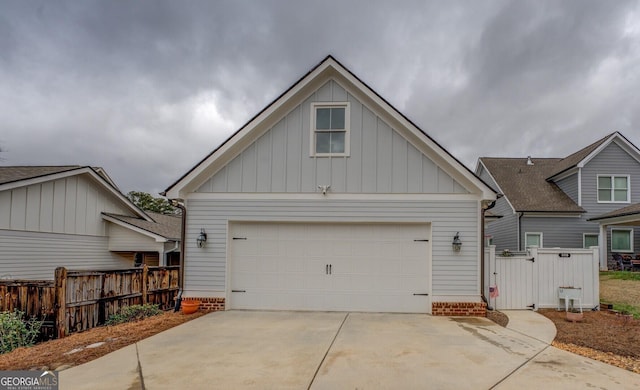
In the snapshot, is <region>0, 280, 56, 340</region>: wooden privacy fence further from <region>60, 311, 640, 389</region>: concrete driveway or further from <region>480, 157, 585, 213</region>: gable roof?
<region>480, 157, 585, 213</region>: gable roof

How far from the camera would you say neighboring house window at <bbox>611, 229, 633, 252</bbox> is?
706 inches

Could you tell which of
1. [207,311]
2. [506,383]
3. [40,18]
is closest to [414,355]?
[506,383]

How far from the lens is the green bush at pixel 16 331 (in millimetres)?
6465

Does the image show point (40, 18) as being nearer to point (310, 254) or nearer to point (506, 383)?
point (310, 254)

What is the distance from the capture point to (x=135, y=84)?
655 inches

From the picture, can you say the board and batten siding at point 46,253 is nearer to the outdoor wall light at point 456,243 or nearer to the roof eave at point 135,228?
the roof eave at point 135,228

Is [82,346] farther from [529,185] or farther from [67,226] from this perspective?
[529,185]

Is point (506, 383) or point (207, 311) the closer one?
point (506, 383)

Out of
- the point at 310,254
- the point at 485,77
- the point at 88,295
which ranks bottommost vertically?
the point at 88,295

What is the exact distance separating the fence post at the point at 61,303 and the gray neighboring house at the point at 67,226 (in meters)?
6.13

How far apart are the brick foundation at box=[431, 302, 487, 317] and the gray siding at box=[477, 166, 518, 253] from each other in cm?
1125

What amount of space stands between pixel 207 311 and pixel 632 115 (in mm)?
28294

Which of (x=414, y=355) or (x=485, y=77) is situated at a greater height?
(x=485, y=77)

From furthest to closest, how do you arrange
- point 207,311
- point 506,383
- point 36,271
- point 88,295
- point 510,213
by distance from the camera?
point 510,213 < point 36,271 < point 207,311 < point 88,295 < point 506,383
